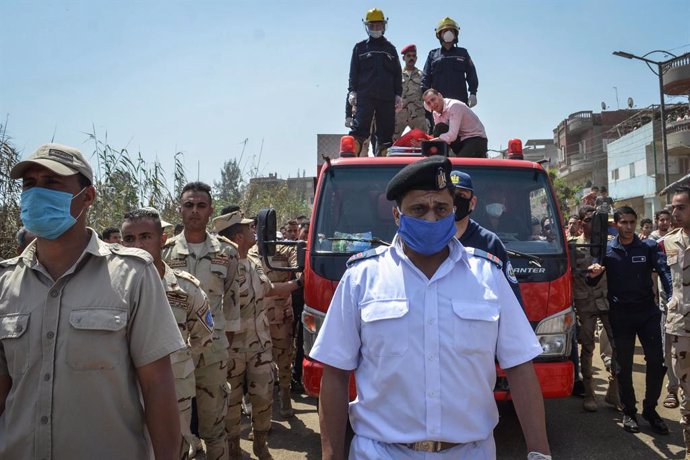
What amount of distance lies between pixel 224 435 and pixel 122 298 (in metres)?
2.46

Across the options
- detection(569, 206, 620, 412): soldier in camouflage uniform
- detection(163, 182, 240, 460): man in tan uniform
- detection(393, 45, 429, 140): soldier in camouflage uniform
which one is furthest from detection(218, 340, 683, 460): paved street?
detection(393, 45, 429, 140): soldier in camouflage uniform

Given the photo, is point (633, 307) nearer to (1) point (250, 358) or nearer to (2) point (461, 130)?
(2) point (461, 130)

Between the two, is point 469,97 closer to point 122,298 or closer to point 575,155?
point 122,298

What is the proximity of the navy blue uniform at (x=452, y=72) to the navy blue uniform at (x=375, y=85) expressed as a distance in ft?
1.58

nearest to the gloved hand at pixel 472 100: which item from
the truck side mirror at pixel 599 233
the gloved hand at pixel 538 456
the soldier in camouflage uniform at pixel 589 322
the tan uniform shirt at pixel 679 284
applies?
the soldier in camouflage uniform at pixel 589 322

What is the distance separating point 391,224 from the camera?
16.9 ft

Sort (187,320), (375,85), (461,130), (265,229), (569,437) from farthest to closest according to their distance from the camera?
1. (375,85)
2. (461,130)
3. (569,437)
4. (265,229)
5. (187,320)

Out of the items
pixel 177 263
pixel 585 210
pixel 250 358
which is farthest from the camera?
pixel 585 210

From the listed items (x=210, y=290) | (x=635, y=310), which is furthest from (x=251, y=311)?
(x=635, y=310)

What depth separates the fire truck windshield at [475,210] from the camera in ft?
16.7

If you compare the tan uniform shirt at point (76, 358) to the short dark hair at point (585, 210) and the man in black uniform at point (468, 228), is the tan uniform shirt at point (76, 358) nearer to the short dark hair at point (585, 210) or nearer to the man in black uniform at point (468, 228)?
the man in black uniform at point (468, 228)

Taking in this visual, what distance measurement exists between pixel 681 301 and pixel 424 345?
3682 mm

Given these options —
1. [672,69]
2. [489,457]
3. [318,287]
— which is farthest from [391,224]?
[672,69]

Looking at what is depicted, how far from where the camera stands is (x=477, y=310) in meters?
2.20
